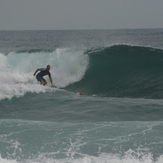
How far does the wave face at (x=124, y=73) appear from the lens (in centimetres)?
1592

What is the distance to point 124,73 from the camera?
18.7 metres

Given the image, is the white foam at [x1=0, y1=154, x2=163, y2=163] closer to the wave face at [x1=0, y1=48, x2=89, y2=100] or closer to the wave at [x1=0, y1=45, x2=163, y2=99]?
the wave at [x1=0, y1=45, x2=163, y2=99]

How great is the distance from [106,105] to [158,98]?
3.60 m

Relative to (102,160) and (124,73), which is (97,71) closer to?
Answer: (124,73)

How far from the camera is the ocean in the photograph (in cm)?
700

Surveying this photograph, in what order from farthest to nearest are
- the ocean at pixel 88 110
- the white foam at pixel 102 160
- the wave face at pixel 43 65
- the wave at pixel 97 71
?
1. the wave face at pixel 43 65
2. the wave at pixel 97 71
3. the ocean at pixel 88 110
4. the white foam at pixel 102 160

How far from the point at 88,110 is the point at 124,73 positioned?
8.17 m

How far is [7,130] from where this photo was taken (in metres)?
8.58

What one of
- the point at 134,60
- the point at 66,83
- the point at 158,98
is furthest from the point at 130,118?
the point at 134,60

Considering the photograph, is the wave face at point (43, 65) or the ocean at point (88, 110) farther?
the wave face at point (43, 65)

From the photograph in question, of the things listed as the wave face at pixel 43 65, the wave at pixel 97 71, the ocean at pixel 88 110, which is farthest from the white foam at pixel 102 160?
the wave face at pixel 43 65

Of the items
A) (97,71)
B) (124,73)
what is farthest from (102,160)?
(97,71)

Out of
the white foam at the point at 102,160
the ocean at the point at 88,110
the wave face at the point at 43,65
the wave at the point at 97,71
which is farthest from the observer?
the wave face at the point at 43,65

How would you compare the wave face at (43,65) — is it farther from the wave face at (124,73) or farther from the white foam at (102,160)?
the white foam at (102,160)
